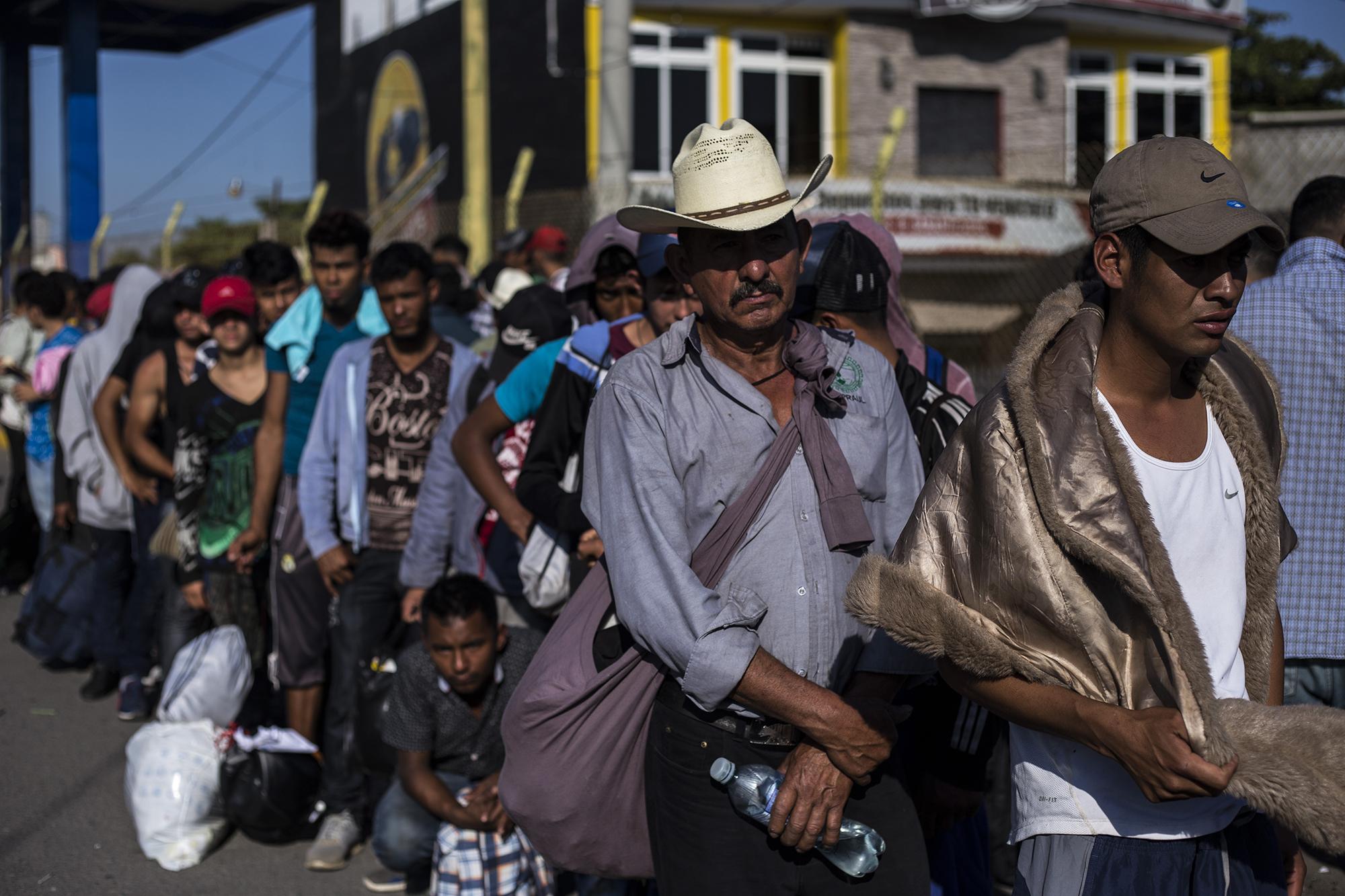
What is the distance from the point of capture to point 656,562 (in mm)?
2740

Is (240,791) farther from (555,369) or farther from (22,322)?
(22,322)

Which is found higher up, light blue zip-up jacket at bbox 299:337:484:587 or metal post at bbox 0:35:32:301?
metal post at bbox 0:35:32:301

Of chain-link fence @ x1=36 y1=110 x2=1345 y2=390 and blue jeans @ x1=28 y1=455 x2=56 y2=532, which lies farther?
chain-link fence @ x1=36 y1=110 x2=1345 y2=390

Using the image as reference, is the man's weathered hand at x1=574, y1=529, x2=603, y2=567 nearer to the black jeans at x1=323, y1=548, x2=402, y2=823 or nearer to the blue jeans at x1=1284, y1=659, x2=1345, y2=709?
the black jeans at x1=323, y1=548, x2=402, y2=823

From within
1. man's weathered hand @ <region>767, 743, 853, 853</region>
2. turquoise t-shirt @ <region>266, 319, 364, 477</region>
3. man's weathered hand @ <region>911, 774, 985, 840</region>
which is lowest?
man's weathered hand @ <region>911, 774, 985, 840</region>

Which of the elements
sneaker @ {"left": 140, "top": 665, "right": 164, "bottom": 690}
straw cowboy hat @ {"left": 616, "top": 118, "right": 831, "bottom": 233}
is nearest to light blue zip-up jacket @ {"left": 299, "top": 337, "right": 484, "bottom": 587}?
straw cowboy hat @ {"left": 616, "top": 118, "right": 831, "bottom": 233}

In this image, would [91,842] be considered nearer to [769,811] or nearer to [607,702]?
[607,702]

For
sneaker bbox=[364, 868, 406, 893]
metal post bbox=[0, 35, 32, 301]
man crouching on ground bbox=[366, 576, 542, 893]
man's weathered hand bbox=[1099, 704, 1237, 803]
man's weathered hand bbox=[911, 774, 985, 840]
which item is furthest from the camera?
metal post bbox=[0, 35, 32, 301]

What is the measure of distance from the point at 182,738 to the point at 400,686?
142cm

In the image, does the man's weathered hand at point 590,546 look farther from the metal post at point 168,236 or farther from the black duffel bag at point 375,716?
the metal post at point 168,236

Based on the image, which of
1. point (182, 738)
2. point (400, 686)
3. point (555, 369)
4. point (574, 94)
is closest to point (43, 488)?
point (182, 738)

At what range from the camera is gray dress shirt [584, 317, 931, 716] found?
272 centimetres

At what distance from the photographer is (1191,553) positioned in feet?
8.03

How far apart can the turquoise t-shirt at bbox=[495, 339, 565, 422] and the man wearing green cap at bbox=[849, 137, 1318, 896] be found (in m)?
2.10
